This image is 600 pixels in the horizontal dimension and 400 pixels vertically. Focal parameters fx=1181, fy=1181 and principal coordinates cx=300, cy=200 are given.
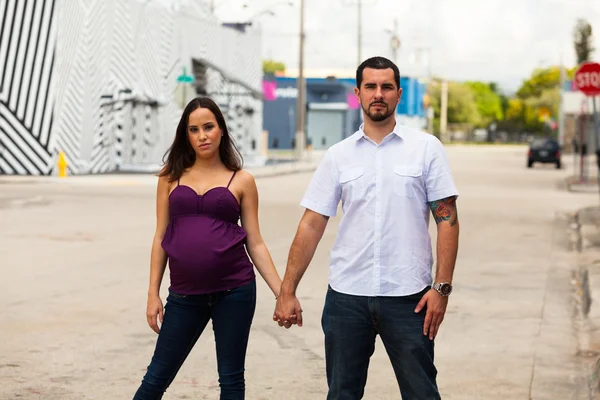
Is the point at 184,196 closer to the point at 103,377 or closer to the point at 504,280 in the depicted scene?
the point at 103,377

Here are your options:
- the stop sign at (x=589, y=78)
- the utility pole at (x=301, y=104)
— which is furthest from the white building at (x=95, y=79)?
the stop sign at (x=589, y=78)

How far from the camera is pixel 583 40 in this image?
123 metres

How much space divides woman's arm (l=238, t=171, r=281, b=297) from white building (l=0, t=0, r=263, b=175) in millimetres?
32262

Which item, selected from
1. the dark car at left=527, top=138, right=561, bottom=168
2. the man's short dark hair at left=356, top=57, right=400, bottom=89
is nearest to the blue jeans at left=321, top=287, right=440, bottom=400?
the man's short dark hair at left=356, top=57, right=400, bottom=89

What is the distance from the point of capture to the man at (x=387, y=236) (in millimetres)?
4738

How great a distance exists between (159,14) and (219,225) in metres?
41.1

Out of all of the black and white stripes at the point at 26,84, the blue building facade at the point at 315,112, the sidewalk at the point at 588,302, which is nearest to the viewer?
the sidewalk at the point at 588,302

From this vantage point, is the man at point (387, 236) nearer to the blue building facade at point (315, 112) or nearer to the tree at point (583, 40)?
the blue building facade at point (315, 112)

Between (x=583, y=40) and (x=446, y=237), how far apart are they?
402 feet

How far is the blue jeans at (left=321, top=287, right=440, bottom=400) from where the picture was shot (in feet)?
15.6

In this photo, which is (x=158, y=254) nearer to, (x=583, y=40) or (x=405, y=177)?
(x=405, y=177)

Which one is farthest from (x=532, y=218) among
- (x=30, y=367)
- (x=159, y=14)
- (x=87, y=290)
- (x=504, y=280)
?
(x=159, y=14)

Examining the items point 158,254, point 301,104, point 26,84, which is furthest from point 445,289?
point 301,104

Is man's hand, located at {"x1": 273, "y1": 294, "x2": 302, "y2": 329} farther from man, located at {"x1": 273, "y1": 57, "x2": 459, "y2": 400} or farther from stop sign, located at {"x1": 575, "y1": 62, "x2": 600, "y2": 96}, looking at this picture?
stop sign, located at {"x1": 575, "y1": 62, "x2": 600, "y2": 96}
